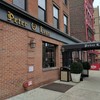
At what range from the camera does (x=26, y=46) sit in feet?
29.3

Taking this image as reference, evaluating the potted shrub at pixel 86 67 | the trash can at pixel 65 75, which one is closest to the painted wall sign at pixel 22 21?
the trash can at pixel 65 75

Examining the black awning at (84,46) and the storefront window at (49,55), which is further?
the black awning at (84,46)

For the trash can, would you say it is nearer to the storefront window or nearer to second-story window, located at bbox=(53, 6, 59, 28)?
the storefront window

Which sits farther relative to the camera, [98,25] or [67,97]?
[98,25]

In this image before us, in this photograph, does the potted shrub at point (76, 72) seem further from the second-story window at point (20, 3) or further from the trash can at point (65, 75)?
the second-story window at point (20, 3)

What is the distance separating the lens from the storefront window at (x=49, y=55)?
1155 centimetres

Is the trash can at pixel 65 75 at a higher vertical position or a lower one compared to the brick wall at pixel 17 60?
lower

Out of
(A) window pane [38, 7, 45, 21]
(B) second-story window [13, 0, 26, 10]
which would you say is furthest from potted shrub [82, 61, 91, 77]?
(B) second-story window [13, 0, 26, 10]

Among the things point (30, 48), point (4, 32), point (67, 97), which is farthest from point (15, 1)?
point (67, 97)

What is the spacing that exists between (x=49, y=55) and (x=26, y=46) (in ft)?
12.4

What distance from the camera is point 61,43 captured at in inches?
564

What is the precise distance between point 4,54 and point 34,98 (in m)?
2.52

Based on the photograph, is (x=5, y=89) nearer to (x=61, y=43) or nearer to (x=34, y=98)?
(x=34, y=98)

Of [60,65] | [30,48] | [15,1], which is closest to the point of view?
[15,1]
